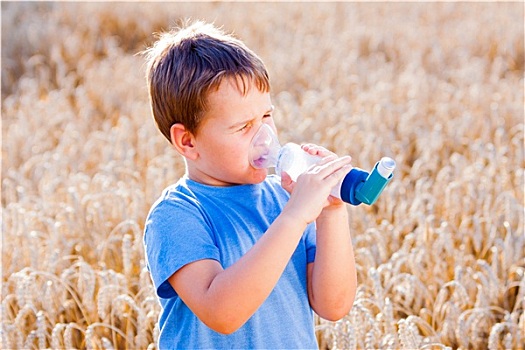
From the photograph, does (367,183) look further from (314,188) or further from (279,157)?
(279,157)

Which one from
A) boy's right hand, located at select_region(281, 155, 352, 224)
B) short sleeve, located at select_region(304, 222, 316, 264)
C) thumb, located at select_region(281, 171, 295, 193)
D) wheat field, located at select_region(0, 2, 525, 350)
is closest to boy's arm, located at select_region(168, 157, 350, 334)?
boy's right hand, located at select_region(281, 155, 352, 224)

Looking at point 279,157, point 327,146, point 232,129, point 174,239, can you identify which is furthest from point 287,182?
point 327,146

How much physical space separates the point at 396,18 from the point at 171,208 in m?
5.91

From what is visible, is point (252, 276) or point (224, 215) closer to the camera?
point (252, 276)

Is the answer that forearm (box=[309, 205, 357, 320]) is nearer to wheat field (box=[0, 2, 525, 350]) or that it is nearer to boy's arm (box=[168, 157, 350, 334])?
boy's arm (box=[168, 157, 350, 334])

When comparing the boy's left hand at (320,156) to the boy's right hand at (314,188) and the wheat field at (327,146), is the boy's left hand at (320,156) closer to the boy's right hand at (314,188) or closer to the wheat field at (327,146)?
the boy's right hand at (314,188)

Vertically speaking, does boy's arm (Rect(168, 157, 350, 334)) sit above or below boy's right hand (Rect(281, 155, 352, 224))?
below

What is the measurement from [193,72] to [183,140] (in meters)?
0.16

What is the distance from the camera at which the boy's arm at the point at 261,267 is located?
5.04 feet

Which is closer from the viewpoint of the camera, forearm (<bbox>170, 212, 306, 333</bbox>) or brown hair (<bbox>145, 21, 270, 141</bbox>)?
forearm (<bbox>170, 212, 306, 333</bbox>)

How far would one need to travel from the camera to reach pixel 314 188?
5.12 feet

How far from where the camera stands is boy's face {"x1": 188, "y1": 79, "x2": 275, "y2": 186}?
1.67 meters

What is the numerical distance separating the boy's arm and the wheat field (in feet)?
2.26

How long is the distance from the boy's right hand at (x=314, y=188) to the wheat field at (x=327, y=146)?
70 centimetres
